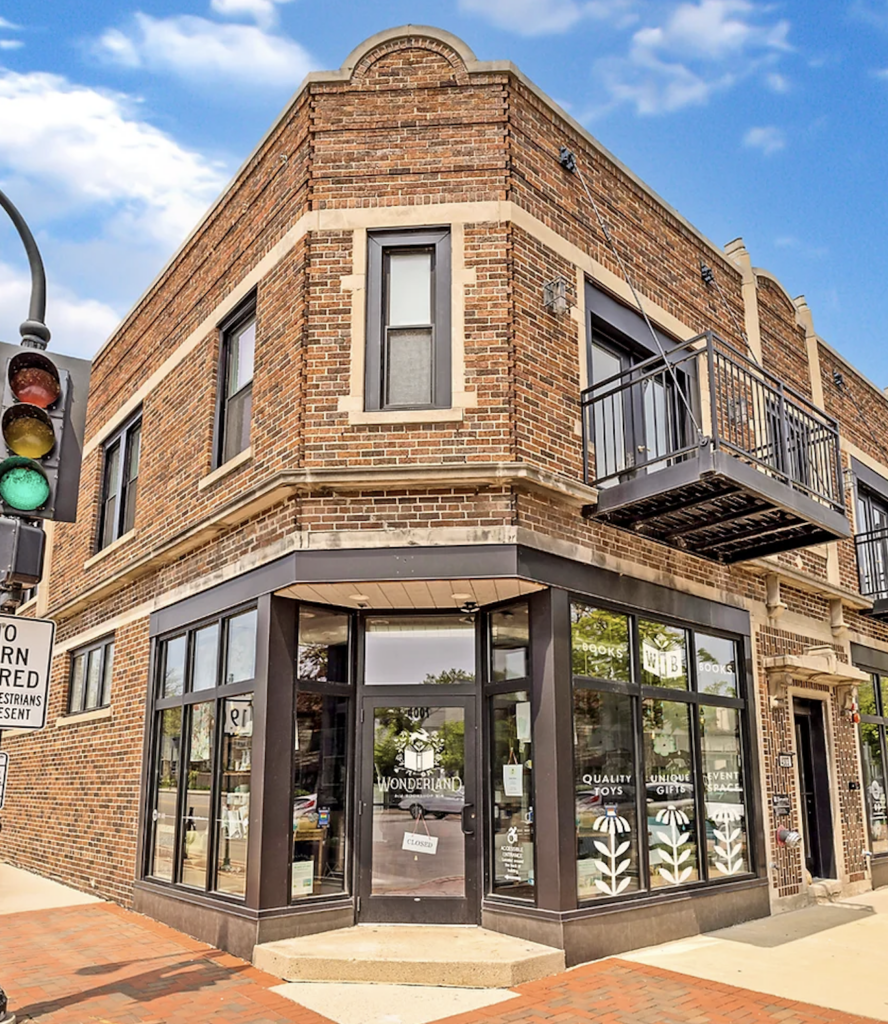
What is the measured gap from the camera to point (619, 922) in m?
8.52

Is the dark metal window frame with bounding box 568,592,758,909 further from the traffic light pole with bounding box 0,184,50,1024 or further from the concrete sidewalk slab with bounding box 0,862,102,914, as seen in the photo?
the concrete sidewalk slab with bounding box 0,862,102,914

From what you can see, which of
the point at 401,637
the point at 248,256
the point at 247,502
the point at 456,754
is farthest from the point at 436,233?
the point at 456,754

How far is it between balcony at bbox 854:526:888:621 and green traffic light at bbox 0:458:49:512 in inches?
496

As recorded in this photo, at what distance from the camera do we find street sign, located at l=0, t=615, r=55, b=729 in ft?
19.6

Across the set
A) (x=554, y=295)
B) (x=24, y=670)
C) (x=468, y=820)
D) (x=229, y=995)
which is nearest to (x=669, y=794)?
(x=468, y=820)

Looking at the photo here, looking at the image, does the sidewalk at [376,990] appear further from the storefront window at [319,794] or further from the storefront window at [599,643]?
the storefront window at [599,643]

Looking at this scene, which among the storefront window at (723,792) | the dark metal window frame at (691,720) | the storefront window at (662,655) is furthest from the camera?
the storefront window at (723,792)

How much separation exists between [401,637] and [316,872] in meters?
2.31

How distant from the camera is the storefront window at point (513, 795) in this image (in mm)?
8516

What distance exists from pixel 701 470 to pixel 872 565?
841 centimetres

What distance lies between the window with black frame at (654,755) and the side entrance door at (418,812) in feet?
3.52

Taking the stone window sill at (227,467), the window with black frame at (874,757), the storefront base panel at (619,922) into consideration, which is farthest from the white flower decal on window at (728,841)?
the stone window sill at (227,467)

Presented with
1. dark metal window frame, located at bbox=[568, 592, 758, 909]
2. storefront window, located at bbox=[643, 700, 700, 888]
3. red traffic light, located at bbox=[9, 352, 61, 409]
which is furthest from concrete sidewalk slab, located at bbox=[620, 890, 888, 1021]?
red traffic light, located at bbox=[9, 352, 61, 409]

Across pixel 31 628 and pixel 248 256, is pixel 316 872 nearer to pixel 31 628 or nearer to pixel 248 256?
pixel 31 628
